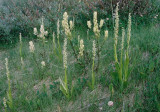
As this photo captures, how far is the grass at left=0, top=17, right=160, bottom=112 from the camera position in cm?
242

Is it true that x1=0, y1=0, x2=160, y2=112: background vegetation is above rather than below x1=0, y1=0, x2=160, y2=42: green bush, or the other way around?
below

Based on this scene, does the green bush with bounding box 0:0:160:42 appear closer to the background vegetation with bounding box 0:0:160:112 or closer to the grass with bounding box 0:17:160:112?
the background vegetation with bounding box 0:0:160:112

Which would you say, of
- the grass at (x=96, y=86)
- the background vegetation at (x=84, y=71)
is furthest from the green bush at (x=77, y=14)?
the grass at (x=96, y=86)

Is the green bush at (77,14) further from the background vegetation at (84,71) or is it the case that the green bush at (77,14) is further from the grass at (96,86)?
the grass at (96,86)

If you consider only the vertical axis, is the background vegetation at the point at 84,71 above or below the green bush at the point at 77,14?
below

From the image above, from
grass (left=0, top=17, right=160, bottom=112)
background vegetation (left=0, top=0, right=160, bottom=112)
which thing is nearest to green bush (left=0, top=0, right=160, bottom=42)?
background vegetation (left=0, top=0, right=160, bottom=112)

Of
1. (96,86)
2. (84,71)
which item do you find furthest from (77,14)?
(96,86)

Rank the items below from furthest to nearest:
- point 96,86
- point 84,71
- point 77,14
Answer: point 77,14 < point 84,71 < point 96,86

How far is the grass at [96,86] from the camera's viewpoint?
242 centimetres

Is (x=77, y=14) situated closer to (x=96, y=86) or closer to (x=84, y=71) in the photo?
(x=84, y=71)

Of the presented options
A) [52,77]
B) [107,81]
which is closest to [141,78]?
[107,81]

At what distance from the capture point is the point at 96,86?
9.33 ft

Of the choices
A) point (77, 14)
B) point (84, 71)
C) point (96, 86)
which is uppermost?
point (77, 14)

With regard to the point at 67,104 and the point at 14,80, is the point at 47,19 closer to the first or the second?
the point at 14,80
